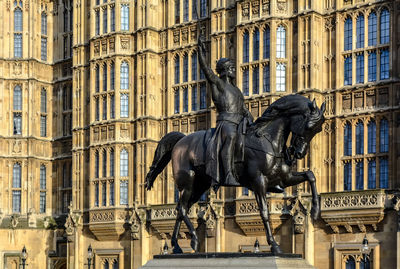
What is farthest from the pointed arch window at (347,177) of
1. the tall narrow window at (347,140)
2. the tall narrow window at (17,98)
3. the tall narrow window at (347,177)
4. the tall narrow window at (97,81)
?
the tall narrow window at (17,98)

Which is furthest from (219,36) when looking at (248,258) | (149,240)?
(248,258)

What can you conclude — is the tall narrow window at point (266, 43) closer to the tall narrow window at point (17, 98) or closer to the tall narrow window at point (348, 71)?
the tall narrow window at point (348, 71)

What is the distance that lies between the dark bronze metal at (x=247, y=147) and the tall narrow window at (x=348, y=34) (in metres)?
19.6

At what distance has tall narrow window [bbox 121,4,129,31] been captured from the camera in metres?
43.2

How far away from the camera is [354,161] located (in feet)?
113

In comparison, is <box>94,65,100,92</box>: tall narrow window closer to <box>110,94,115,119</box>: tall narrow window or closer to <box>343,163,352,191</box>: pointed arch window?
<box>110,94,115,119</box>: tall narrow window

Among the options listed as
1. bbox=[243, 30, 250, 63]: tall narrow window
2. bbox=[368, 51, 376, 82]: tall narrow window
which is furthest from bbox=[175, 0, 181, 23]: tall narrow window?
bbox=[368, 51, 376, 82]: tall narrow window

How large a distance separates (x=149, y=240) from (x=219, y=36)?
34.2ft

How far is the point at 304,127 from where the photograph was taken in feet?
48.5

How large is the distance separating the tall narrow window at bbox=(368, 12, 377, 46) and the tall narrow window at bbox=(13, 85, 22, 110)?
21630 mm

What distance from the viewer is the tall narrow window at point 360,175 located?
34062mm

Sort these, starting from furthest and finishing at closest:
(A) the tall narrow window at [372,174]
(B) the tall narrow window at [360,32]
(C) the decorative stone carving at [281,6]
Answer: (C) the decorative stone carving at [281,6]
(B) the tall narrow window at [360,32]
(A) the tall narrow window at [372,174]

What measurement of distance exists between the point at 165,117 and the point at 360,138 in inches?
439

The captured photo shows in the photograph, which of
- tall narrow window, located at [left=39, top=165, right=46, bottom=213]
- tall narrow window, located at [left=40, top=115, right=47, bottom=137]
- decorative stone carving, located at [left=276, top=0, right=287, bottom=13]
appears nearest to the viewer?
decorative stone carving, located at [left=276, top=0, right=287, bottom=13]
